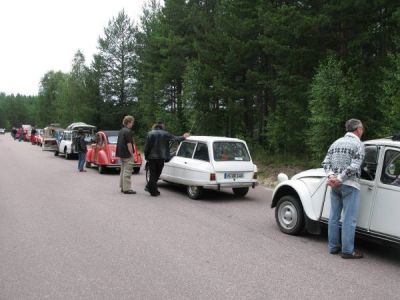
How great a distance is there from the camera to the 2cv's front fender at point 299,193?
7.00 meters

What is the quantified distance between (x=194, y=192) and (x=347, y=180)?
18.1 feet

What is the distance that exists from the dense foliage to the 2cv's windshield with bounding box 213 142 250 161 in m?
4.36

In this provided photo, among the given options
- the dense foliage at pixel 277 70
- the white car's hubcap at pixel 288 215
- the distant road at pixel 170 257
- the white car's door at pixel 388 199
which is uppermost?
the dense foliage at pixel 277 70

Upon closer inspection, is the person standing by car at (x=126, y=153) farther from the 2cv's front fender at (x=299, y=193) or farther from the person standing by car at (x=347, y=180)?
the person standing by car at (x=347, y=180)

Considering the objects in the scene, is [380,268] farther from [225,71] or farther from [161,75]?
[161,75]

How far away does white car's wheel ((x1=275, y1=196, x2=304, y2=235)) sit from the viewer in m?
7.26

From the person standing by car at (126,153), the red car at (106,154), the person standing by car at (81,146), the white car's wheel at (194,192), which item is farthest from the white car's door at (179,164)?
the person standing by car at (81,146)

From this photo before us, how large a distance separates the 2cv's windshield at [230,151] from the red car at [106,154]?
256 inches

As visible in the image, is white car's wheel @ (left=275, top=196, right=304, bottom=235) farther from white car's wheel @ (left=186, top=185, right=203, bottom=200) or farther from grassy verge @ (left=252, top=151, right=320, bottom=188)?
grassy verge @ (left=252, top=151, right=320, bottom=188)

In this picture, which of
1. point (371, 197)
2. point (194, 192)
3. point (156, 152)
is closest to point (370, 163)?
point (371, 197)

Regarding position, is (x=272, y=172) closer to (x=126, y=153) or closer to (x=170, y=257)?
(x=126, y=153)

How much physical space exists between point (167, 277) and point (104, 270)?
0.83m

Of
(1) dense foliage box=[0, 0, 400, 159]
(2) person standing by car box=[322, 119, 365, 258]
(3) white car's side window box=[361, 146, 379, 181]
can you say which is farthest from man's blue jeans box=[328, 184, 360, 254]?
(1) dense foliage box=[0, 0, 400, 159]

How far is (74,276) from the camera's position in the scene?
205 inches
